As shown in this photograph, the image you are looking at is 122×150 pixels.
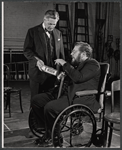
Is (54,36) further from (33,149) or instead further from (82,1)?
(33,149)

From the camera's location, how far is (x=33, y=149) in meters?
2.31

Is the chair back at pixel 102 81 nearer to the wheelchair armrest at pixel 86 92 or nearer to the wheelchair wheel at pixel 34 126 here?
the wheelchair armrest at pixel 86 92

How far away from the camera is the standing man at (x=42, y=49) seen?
2496mm

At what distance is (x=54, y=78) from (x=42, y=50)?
0.33 m

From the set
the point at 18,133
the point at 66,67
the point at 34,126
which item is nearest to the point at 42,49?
the point at 66,67

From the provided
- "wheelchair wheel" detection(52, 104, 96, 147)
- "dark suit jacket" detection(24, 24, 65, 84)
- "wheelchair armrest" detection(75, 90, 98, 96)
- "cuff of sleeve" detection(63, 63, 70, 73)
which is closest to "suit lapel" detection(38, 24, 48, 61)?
"dark suit jacket" detection(24, 24, 65, 84)

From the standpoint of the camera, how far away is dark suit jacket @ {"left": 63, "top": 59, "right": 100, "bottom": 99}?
2309 millimetres

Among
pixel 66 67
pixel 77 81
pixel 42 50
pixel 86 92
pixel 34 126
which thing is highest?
pixel 42 50

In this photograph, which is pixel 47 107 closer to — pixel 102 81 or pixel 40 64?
pixel 40 64

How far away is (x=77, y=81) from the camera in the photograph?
233 centimetres

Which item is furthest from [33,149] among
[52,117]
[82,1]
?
[82,1]

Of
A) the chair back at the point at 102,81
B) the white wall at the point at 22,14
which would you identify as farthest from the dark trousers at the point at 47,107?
the white wall at the point at 22,14

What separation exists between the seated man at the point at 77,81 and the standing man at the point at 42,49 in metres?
0.15

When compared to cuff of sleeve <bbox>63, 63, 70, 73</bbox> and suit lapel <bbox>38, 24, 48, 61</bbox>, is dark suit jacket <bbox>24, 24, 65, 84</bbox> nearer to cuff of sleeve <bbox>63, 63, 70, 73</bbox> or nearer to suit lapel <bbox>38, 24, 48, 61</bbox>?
suit lapel <bbox>38, 24, 48, 61</bbox>
